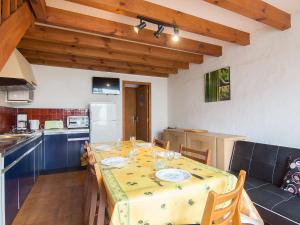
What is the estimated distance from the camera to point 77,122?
4027 millimetres

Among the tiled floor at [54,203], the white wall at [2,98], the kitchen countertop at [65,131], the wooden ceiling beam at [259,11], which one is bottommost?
the tiled floor at [54,203]

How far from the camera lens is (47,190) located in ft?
9.38

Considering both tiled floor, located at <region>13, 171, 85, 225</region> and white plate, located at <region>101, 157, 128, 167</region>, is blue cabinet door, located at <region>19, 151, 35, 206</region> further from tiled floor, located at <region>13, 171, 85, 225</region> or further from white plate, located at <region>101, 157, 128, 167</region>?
white plate, located at <region>101, 157, 128, 167</region>

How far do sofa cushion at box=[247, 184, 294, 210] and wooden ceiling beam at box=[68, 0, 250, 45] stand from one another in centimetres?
189

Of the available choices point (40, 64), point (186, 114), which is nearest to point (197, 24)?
point (186, 114)

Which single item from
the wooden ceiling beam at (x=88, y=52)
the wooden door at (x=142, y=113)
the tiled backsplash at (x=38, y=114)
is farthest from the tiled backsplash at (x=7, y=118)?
the wooden door at (x=142, y=113)

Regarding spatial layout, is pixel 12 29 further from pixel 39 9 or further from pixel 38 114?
pixel 38 114

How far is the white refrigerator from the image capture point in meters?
3.93

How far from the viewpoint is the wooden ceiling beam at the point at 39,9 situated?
5.71 ft

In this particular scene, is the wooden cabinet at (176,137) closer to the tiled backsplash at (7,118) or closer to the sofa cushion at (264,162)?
the sofa cushion at (264,162)

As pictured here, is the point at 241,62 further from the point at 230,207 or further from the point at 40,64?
the point at 40,64

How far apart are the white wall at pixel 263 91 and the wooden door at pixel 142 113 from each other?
1797 millimetres

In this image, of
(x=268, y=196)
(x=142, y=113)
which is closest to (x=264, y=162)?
(x=268, y=196)

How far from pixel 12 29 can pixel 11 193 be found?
1546mm
